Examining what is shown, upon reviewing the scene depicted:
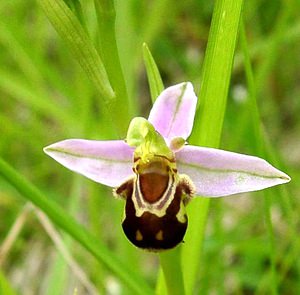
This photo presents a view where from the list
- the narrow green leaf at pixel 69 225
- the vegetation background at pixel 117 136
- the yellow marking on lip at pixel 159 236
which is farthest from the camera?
the vegetation background at pixel 117 136

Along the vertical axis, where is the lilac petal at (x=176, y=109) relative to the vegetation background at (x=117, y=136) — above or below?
below

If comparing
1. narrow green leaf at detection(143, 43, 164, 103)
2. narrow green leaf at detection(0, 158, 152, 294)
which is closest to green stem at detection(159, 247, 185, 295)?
narrow green leaf at detection(0, 158, 152, 294)

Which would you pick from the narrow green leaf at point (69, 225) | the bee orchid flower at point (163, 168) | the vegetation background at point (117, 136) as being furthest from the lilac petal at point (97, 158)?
the vegetation background at point (117, 136)

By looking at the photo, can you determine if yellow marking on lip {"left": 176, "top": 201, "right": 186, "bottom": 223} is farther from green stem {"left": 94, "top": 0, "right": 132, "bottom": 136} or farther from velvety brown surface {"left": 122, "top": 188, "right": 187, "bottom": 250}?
green stem {"left": 94, "top": 0, "right": 132, "bottom": 136}

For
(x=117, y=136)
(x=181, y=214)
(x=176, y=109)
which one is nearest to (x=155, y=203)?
(x=181, y=214)

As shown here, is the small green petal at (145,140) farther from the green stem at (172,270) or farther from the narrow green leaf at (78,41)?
the green stem at (172,270)

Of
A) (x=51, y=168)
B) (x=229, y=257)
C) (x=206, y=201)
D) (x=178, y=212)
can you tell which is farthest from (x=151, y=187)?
(x=51, y=168)

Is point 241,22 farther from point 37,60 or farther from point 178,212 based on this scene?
point 37,60
